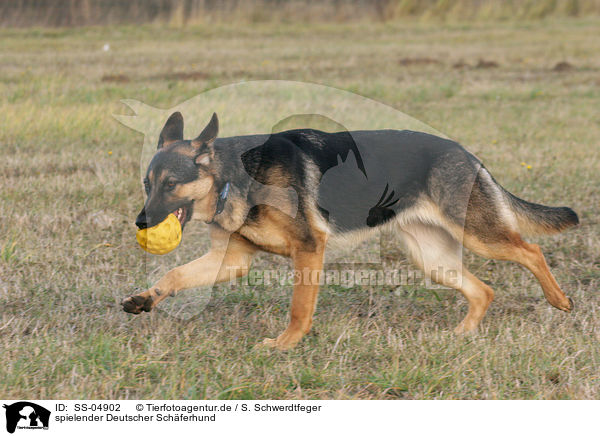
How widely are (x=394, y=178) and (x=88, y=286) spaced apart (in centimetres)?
209

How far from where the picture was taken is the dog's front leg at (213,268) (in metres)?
3.82

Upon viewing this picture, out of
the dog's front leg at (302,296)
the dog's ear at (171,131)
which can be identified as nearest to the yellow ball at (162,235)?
the dog's ear at (171,131)

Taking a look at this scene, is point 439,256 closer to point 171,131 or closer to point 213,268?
point 213,268

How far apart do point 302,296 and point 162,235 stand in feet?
2.66

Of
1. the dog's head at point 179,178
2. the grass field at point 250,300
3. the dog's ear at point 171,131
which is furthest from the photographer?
the dog's ear at point 171,131

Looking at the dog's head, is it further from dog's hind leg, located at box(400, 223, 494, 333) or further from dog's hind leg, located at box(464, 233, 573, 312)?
dog's hind leg, located at box(464, 233, 573, 312)

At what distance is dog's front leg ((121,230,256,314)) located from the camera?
3824mm

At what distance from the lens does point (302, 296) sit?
3.66 m

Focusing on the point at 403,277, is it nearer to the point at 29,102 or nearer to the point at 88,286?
the point at 88,286
